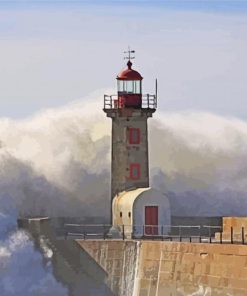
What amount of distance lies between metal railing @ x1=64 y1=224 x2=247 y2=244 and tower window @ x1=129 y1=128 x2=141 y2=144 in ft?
6.25

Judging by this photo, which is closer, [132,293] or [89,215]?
[132,293]

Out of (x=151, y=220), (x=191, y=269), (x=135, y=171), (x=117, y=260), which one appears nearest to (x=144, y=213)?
(x=151, y=220)

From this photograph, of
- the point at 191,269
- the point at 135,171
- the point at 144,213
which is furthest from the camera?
the point at 135,171

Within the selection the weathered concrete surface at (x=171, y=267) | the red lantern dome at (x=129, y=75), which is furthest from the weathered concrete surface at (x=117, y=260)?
the red lantern dome at (x=129, y=75)

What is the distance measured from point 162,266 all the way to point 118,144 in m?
4.19

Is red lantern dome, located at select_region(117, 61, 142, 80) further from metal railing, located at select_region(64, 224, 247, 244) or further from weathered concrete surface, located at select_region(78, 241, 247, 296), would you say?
weathered concrete surface, located at select_region(78, 241, 247, 296)

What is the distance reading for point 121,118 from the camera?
30.5m

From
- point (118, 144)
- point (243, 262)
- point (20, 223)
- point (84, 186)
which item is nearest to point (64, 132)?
point (84, 186)

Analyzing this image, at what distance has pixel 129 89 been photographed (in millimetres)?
30797

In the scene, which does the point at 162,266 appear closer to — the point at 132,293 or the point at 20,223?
the point at 132,293

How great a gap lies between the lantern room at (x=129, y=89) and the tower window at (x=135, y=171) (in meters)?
1.28

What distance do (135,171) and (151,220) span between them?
4.57ft

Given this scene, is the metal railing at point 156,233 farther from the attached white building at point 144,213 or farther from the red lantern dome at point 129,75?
the red lantern dome at point 129,75

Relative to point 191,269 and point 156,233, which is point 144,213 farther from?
point 191,269
